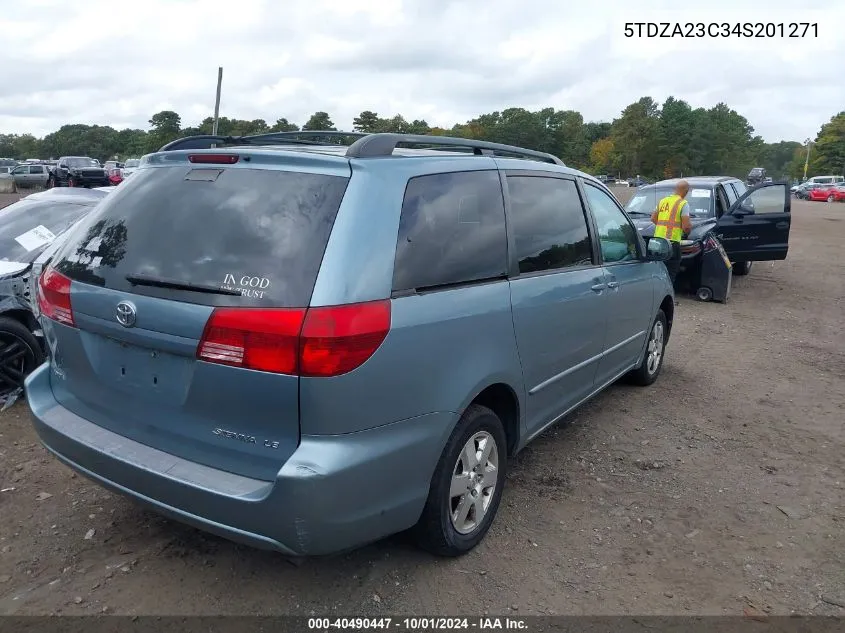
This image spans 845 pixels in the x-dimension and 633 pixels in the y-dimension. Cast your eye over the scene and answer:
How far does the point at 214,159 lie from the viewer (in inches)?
111

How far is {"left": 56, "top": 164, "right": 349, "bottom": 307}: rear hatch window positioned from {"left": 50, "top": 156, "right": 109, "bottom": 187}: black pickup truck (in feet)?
102

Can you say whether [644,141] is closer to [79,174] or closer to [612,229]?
[79,174]

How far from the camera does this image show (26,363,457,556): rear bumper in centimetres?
239

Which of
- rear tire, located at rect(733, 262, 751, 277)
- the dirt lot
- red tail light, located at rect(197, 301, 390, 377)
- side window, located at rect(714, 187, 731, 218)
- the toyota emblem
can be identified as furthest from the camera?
rear tire, located at rect(733, 262, 751, 277)

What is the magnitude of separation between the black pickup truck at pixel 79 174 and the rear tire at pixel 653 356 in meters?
30.3

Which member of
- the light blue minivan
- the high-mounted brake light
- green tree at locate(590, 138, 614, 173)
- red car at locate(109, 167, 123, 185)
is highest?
green tree at locate(590, 138, 614, 173)

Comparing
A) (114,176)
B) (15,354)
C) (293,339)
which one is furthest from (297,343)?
(114,176)

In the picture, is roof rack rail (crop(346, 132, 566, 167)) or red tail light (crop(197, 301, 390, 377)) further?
roof rack rail (crop(346, 132, 566, 167))

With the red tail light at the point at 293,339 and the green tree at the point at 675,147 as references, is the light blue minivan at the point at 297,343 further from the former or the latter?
the green tree at the point at 675,147

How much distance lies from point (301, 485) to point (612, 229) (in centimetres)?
328

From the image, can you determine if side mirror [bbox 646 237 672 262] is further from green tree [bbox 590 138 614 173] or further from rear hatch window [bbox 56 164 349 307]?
green tree [bbox 590 138 614 173]

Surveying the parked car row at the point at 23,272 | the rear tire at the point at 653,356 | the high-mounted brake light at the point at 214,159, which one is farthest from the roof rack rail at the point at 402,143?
the parked car row at the point at 23,272

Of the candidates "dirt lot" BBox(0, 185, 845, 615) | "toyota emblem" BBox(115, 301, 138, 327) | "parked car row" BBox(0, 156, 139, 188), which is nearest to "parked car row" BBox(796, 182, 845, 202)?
"parked car row" BBox(0, 156, 139, 188)

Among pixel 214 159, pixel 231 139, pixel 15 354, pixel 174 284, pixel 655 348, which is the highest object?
pixel 231 139
